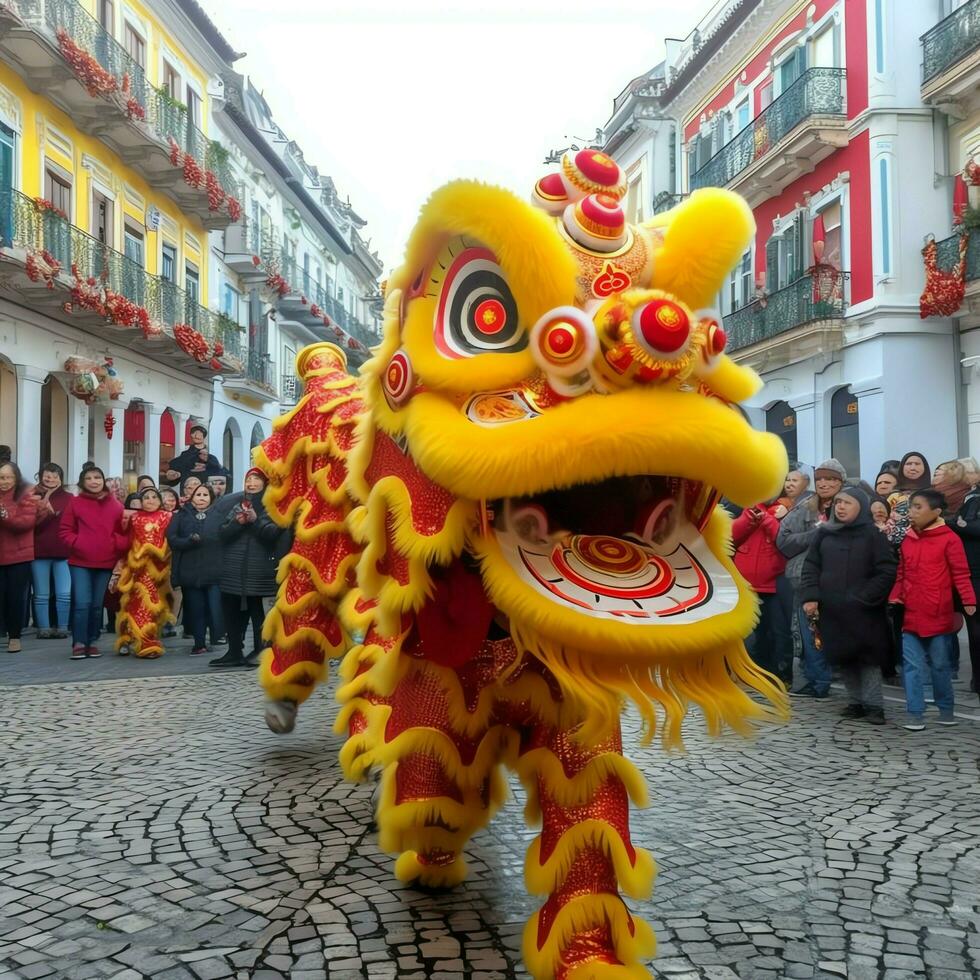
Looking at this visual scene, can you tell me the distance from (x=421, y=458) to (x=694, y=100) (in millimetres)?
25003

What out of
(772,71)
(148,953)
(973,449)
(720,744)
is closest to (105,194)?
(772,71)

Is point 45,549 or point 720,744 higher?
point 45,549

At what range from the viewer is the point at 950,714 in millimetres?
6133

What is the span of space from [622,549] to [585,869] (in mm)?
726

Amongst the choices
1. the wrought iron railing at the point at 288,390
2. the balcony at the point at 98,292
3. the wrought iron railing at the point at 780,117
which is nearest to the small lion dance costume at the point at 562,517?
the balcony at the point at 98,292

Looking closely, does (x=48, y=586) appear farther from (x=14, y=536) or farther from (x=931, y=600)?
(x=931, y=600)

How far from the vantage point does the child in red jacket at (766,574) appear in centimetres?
716

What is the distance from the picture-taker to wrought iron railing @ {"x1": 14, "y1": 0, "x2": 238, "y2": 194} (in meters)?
15.3

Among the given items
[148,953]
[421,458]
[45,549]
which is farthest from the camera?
[45,549]

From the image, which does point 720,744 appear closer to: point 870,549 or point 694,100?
point 870,549

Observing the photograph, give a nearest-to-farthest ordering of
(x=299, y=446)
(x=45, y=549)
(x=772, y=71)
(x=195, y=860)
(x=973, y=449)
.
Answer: (x=195, y=860) < (x=299, y=446) < (x=45, y=549) < (x=973, y=449) < (x=772, y=71)

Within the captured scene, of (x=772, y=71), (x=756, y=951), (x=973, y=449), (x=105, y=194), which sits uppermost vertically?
(x=772, y=71)

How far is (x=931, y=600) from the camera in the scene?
6.01 metres

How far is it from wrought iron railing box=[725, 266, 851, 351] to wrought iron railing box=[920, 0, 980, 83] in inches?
136
